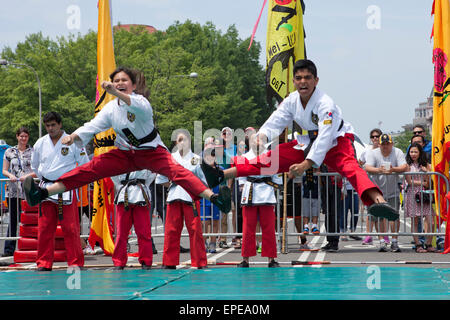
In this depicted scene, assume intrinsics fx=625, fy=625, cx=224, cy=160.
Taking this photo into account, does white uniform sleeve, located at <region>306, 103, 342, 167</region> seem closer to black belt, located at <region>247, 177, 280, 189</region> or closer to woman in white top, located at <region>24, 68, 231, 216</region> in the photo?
woman in white top, located at <region>24, 68, 231, 216</region>

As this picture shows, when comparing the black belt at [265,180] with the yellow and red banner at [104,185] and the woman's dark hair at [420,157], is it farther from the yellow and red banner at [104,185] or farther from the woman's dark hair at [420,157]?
the woman's dark hair at [420,157]

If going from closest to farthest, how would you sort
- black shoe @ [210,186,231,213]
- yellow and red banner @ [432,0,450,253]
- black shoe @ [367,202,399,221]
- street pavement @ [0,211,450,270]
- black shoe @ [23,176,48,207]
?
black shoe @ [367,202,399,221]
black shoe @ [210,186,231,213]
black shoe @ [23,176,48,207]
street pavement @ [0,211,450,270]
yellow and red banner @ [432,0,450,253]

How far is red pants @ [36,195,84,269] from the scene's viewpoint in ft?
24.7

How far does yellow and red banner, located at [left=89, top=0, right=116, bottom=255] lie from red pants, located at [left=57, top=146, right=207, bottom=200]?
3.28 meters

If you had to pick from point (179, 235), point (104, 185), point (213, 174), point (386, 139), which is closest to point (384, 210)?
point (213, 174)

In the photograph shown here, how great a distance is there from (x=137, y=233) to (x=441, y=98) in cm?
544

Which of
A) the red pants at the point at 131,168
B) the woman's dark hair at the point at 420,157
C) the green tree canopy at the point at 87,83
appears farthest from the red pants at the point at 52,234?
the green tree canopy at the point at 87,83

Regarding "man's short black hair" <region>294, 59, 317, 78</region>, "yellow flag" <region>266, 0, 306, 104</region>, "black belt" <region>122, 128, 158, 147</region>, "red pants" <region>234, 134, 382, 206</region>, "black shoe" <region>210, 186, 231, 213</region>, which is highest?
"yellow flag" <region>266, 0, 306, 104</region>

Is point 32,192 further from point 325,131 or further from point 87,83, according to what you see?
point 87,83

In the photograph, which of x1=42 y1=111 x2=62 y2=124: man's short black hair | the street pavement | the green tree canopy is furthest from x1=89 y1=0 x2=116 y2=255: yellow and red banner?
the green tree canopy

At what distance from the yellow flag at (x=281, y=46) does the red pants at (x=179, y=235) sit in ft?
8.83

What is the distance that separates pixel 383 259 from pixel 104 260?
4333mm

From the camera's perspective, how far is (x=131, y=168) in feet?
21.4
